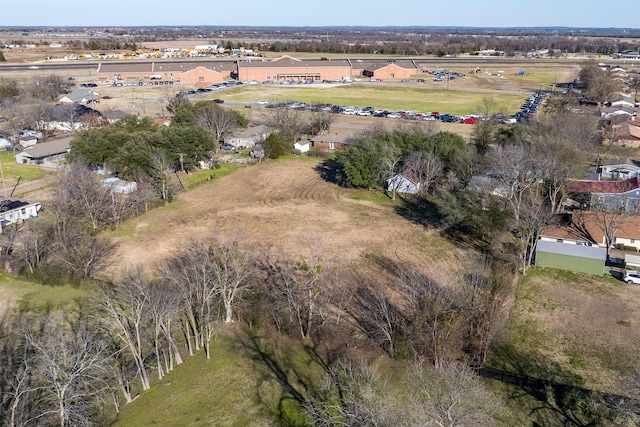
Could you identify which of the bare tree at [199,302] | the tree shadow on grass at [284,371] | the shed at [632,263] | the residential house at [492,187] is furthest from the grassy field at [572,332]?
the bare tree at [199,302]

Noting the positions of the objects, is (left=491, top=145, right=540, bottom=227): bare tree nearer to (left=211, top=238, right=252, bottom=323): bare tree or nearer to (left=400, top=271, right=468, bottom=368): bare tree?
(left=400, top=271, right=468, bottom=368): bare tree

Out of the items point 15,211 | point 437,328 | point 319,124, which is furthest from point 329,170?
point 437,328

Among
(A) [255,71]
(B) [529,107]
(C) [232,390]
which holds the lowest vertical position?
(C) [232,390]

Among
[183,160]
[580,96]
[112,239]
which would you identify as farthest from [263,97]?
[112,239]

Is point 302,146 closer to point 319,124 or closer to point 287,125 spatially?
point 287,125

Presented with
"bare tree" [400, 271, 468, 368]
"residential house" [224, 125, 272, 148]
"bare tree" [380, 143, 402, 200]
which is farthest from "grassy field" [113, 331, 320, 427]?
"residential house" [224, 125, 272, 148]

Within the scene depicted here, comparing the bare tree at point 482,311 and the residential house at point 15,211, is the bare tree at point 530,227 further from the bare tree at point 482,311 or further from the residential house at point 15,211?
the residential house at point 15,211
